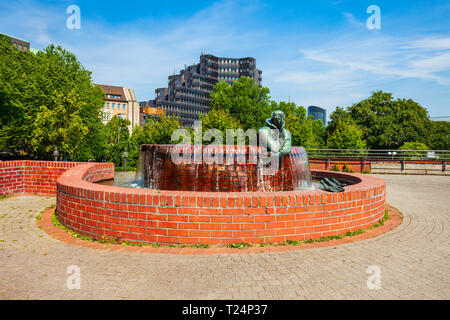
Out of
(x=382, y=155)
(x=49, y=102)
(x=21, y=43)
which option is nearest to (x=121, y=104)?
(x=21, y=43)

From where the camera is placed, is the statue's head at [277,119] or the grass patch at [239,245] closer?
the grass patch at [239,245]

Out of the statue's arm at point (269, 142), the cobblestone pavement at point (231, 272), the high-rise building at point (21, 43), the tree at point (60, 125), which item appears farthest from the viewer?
the high-rise building at point (21, 43)

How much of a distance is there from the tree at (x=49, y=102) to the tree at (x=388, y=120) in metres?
37.6

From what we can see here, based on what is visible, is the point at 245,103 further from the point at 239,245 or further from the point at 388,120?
the point at 239,245

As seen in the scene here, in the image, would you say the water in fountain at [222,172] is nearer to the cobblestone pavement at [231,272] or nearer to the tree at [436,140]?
the cobblestone pavement at [231,272]

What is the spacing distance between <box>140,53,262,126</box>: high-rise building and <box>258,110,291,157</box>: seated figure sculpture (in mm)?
105765

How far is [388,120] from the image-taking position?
43000 mm

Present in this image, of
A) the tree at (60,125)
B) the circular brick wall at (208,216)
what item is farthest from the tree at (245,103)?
the circular brick wall at (208,216)

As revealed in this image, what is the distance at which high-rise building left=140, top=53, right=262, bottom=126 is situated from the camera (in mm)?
110688

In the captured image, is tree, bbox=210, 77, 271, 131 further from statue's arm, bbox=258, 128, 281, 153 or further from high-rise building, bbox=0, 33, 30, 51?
high-rise building, bbox=0, 33, 30, 51

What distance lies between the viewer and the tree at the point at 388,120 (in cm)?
4228
